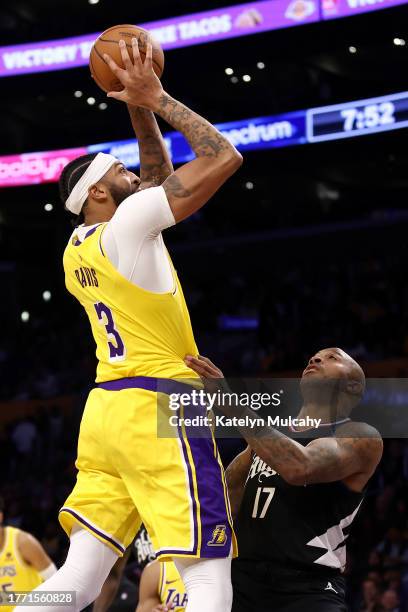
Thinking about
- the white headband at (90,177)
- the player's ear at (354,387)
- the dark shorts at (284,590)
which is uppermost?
the white headband at (90,177)

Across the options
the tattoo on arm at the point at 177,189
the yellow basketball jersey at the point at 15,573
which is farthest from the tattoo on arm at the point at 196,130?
the yellow basketball jersey at the point at 15,573

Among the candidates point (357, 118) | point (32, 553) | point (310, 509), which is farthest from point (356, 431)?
point (357, 118)

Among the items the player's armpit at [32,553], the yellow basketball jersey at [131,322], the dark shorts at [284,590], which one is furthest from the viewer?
the player's armpit at [32,553]

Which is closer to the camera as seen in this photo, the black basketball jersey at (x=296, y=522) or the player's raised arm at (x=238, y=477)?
the black basketball jersey at (x=296, y=522)

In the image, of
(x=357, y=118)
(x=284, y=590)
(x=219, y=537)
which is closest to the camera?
(x=219, y=537)

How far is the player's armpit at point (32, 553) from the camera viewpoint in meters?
7.65

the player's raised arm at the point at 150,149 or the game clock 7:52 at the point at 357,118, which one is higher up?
the game clock 7:52 at the point at 357,118

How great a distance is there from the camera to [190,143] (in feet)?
12.3

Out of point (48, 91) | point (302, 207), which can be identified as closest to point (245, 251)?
point (302, 207)

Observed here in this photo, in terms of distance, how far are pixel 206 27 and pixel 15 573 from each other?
1071 cm

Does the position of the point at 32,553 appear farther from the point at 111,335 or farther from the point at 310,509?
the point at 111,335

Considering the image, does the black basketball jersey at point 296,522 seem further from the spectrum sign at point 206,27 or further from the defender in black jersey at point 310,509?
the spectrum sign at point 206,27

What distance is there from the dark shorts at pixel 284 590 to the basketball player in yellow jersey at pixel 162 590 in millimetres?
691

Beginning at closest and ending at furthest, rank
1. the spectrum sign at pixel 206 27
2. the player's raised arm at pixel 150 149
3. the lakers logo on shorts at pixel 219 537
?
the lakers logo on shorts at pixel 219 537 → the player's raised arm at pixel 150 149 → the spectrum sign at pixel 206 27
